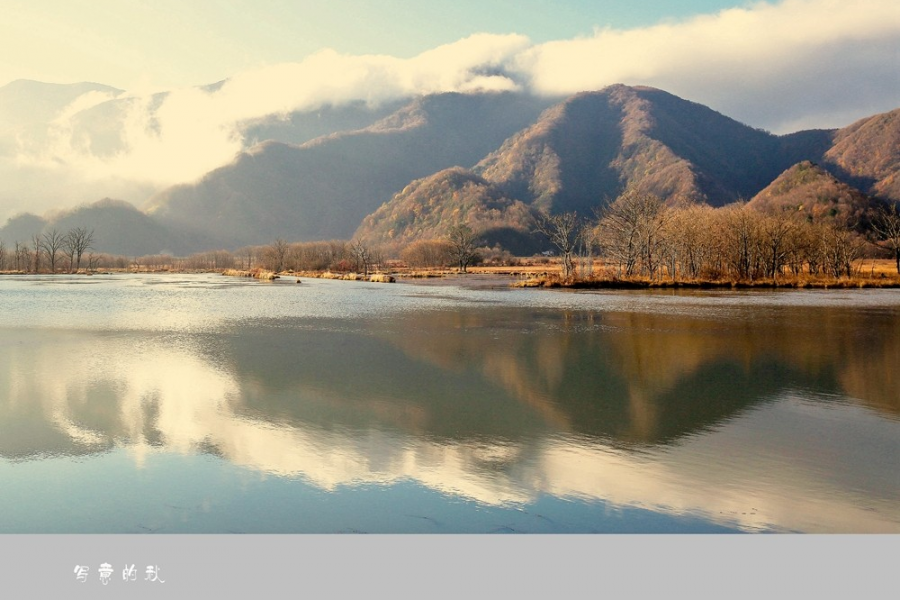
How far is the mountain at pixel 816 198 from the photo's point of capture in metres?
122

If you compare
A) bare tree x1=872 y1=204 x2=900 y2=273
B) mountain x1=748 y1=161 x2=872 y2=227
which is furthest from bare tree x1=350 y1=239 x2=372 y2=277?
bare tree x1=872 y1=204 x2=900 y2=273

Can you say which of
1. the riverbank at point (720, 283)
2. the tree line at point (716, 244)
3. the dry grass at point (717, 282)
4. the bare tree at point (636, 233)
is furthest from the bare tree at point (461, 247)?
the riverbank at point (720, 283)

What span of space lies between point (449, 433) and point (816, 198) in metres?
143

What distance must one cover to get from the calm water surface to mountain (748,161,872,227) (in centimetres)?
10701

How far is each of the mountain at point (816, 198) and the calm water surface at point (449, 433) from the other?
107 metres

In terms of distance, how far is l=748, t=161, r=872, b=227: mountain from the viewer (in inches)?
4786

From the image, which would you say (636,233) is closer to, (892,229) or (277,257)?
(892,229)

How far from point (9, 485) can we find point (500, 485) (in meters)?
7.37

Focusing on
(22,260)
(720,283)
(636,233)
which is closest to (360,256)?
(22,260)

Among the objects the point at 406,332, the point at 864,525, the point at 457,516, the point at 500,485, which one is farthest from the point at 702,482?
the point at 406,332

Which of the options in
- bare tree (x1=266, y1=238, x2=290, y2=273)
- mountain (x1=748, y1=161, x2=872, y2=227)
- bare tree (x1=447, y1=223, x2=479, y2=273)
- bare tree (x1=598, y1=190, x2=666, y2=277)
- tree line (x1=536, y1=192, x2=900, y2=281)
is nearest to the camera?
tree line (x1=536, y1=192, x2=900, y2=281)

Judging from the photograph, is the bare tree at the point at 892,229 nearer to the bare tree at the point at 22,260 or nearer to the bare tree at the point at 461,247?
the bare tree at the point at 461,247

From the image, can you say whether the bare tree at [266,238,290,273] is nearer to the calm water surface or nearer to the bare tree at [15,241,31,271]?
the bare tree at [15,241,31,271]

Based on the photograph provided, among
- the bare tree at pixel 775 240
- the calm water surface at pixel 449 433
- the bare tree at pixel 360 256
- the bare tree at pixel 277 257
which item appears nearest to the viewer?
the calm water surface at pixel 449 433
